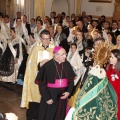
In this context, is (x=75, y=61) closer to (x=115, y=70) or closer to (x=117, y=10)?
(x=115, y=70)

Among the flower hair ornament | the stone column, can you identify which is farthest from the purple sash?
the stone column

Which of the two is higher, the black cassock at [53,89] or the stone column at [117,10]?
the stone column at [117,10]

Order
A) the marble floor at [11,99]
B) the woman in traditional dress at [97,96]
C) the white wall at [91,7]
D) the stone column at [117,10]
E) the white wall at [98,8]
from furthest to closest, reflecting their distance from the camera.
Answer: the white wall at [98,8], the white wall at [91,7], the stone column at [117,10], the marble floor at [11,99], the woman in traditional dress at [97,96]

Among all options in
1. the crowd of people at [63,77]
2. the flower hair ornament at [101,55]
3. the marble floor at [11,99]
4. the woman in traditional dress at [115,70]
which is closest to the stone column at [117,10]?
the crowd of people at [63,77]

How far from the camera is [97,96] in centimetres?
263

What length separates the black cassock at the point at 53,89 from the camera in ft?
11.5

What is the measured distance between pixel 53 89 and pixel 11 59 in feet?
8.66

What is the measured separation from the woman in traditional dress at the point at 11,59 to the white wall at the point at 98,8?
799 cm

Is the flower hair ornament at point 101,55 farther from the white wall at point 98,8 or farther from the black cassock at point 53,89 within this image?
the white wall at point 98,8

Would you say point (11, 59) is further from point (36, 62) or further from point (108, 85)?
point (108, 85)

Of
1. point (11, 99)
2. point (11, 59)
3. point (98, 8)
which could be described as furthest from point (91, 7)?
point (11, 99)

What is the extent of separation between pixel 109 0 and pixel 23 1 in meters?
4.22

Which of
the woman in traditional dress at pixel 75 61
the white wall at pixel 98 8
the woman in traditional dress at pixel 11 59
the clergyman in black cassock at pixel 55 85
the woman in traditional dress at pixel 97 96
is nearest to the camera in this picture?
the woman in traditional dress at pixel 97 96

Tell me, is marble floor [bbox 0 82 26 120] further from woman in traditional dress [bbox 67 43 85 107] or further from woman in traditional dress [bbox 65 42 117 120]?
woman in traditional dress [bbox 65 42 117 120]
